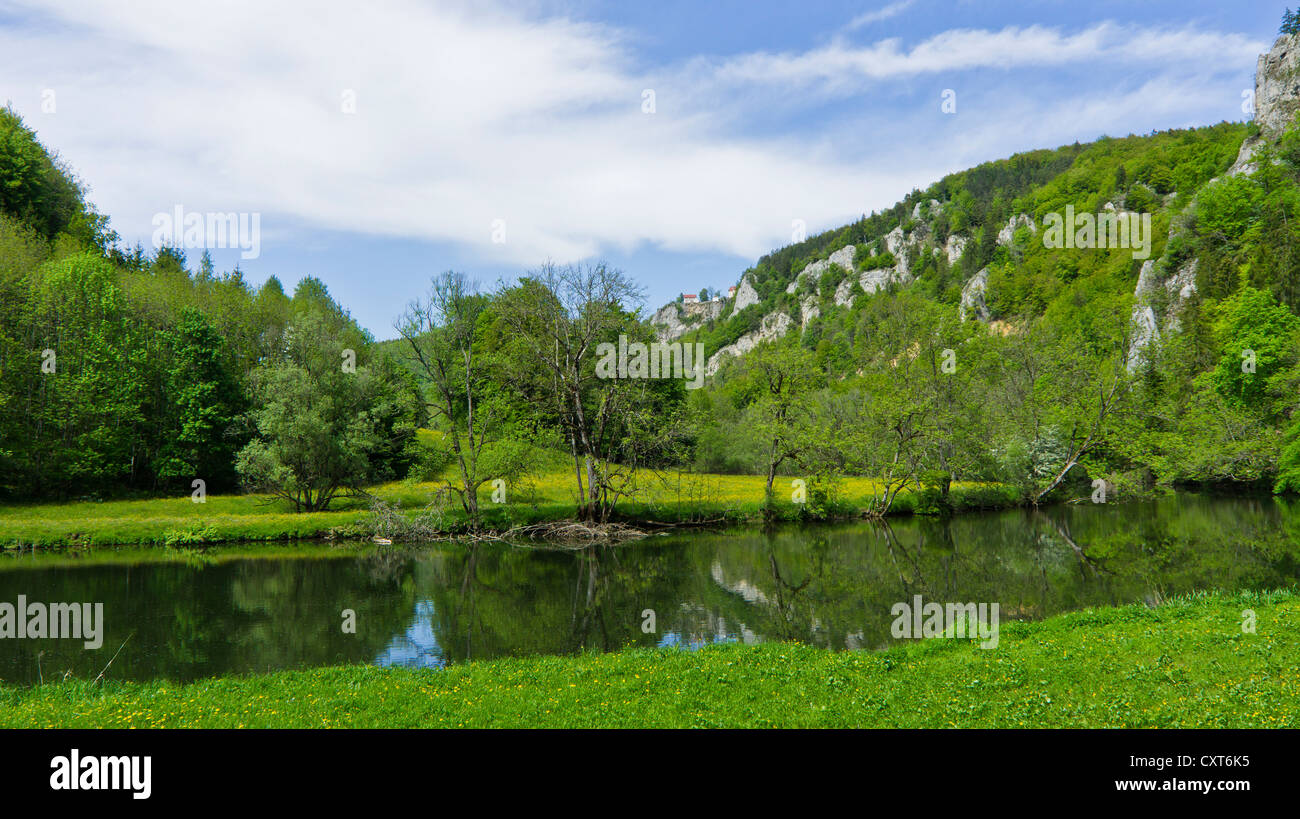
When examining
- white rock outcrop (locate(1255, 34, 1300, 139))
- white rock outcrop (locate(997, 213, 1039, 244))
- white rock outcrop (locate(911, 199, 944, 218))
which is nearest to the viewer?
white rock outcrop (locate(1255, 34, 1300, 139))

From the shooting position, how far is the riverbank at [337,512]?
33781 millimetres

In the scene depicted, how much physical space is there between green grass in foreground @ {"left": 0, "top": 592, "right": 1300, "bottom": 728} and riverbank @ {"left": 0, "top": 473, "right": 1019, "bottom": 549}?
85.0ft

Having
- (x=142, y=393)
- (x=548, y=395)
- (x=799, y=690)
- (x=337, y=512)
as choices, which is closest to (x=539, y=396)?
(x=548, y=395)

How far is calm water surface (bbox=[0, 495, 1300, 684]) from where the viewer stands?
1633 cm

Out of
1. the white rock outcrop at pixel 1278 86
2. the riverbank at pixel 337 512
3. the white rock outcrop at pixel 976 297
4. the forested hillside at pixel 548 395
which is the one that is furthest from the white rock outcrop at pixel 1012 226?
the riverbank at pixel 337 512

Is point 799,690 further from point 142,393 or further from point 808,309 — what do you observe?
point 808,309

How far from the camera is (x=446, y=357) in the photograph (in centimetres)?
3969

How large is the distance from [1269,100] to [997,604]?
10872cm

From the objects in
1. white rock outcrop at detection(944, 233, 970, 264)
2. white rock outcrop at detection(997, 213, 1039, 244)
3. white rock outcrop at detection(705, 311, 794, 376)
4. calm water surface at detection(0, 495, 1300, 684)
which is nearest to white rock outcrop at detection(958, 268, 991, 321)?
white rock outcrop at detection(997, 213, 1039, 244)

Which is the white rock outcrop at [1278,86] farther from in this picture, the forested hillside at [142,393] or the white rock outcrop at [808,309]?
the forested hillside at [142,393]

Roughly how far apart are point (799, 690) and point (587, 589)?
1466 centimetres

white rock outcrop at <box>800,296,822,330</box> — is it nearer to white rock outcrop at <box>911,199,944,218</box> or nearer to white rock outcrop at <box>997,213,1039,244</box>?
white rock outcrop at <box>911,199,944,218</box>

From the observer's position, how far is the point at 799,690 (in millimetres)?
10336

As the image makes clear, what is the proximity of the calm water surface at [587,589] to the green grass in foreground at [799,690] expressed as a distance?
3224 millimetres
